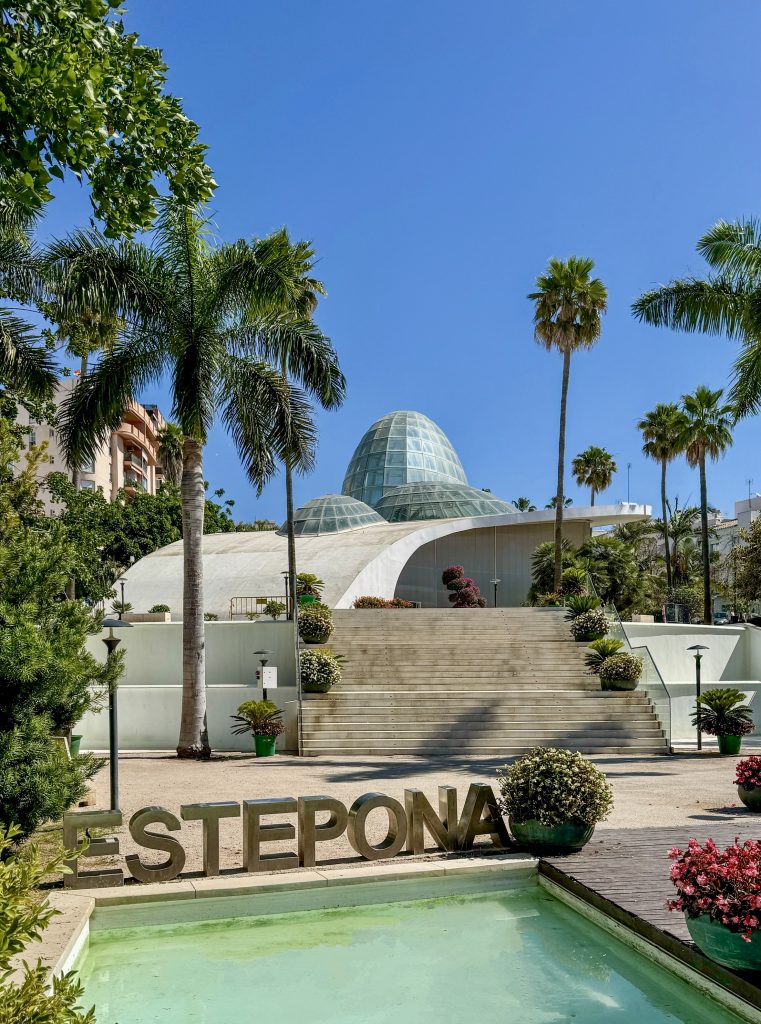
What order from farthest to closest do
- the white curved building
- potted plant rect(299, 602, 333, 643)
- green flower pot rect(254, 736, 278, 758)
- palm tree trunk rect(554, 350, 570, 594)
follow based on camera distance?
the white curved building < palm tree trunk rect(554, 350, 570, 594) < potted plant rect(299, 602, 333, 643) < green flower pot rect(254, 736, 278, 758)

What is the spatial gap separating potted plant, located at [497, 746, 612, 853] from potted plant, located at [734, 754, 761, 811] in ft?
11.8

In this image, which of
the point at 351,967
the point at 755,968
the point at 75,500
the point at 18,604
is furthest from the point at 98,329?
the point at 75,500

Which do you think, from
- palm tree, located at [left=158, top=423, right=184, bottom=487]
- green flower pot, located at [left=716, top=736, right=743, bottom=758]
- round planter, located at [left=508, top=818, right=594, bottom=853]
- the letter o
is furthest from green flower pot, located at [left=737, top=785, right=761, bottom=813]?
palm tree, located at [left=158, top=423, right=184, bottom=487]

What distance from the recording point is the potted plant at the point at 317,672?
2300 cm

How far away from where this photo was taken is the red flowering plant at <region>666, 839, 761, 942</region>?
644 centimetres

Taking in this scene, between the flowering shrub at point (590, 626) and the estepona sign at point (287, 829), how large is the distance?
16.9 metres

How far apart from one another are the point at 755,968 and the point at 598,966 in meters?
1.48

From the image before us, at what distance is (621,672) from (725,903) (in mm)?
17359

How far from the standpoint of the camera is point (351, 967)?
774 centimetres

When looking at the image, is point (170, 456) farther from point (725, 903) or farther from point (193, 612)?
point (725, 903)

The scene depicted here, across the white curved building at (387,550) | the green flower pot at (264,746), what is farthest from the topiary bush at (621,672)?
the white curved building at (387,550)

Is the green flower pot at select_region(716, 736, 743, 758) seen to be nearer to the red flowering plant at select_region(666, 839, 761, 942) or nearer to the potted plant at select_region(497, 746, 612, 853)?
the potted plant at select_region(497, 746, 612, 853)

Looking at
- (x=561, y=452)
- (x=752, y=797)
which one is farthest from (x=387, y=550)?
(x=752, y=797)

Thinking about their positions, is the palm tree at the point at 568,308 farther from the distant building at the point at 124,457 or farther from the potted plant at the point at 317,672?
the distant building at the point at 124,457
